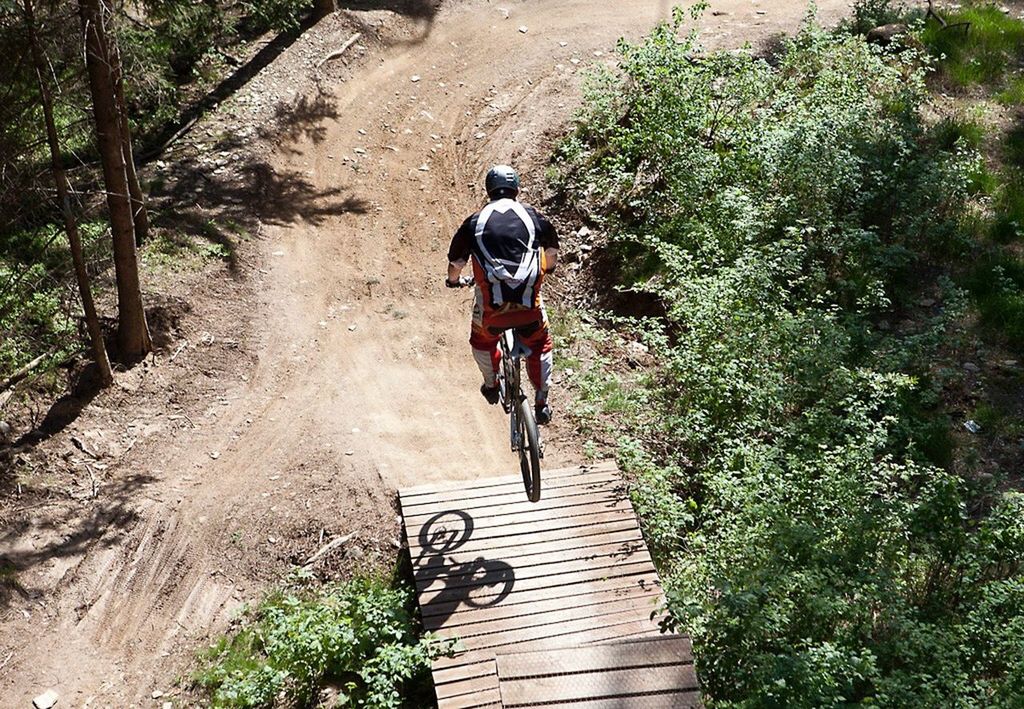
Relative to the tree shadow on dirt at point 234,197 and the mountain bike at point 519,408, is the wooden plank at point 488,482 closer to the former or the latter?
the mountain bike at point 519,408

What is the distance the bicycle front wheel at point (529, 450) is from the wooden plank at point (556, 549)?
1.57 ft

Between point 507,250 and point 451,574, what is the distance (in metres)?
3.06

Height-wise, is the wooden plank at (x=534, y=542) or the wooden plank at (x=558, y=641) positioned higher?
the wooden plank at (x=534, y=542)

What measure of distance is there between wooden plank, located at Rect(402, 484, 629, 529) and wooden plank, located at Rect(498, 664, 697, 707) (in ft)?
7.25

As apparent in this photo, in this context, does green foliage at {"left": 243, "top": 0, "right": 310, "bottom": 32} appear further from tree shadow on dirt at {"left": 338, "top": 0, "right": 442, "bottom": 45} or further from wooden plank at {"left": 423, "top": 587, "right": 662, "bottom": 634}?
wooden plank at {"left": 423, "top": 587, "right": 662, "bottom": 634}

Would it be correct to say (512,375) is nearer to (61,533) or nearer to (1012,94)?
(61,533)

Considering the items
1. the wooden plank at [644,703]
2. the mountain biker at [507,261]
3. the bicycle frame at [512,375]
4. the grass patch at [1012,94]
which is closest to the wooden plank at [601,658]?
the wooden plank at [644,703]

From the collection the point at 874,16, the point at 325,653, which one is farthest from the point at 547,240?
the point at 874,16

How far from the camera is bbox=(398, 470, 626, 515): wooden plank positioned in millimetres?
9320

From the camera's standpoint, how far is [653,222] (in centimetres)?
1318

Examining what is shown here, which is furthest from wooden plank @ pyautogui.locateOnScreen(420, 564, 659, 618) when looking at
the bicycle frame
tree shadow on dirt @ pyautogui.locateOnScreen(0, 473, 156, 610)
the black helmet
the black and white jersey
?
tree shadow on dirt @ pyautogui.locateOnScreen(0, 473, 156, 610)

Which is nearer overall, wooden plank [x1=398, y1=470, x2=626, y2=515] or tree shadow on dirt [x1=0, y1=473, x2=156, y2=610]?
tree shadow on dirt [x1=0, y1=473, x2=156, y2=610]

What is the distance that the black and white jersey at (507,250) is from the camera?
25.5 feet

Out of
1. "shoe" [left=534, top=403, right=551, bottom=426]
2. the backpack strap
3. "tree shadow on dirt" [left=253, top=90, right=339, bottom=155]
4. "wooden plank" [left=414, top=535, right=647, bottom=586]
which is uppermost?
the backpack strap
